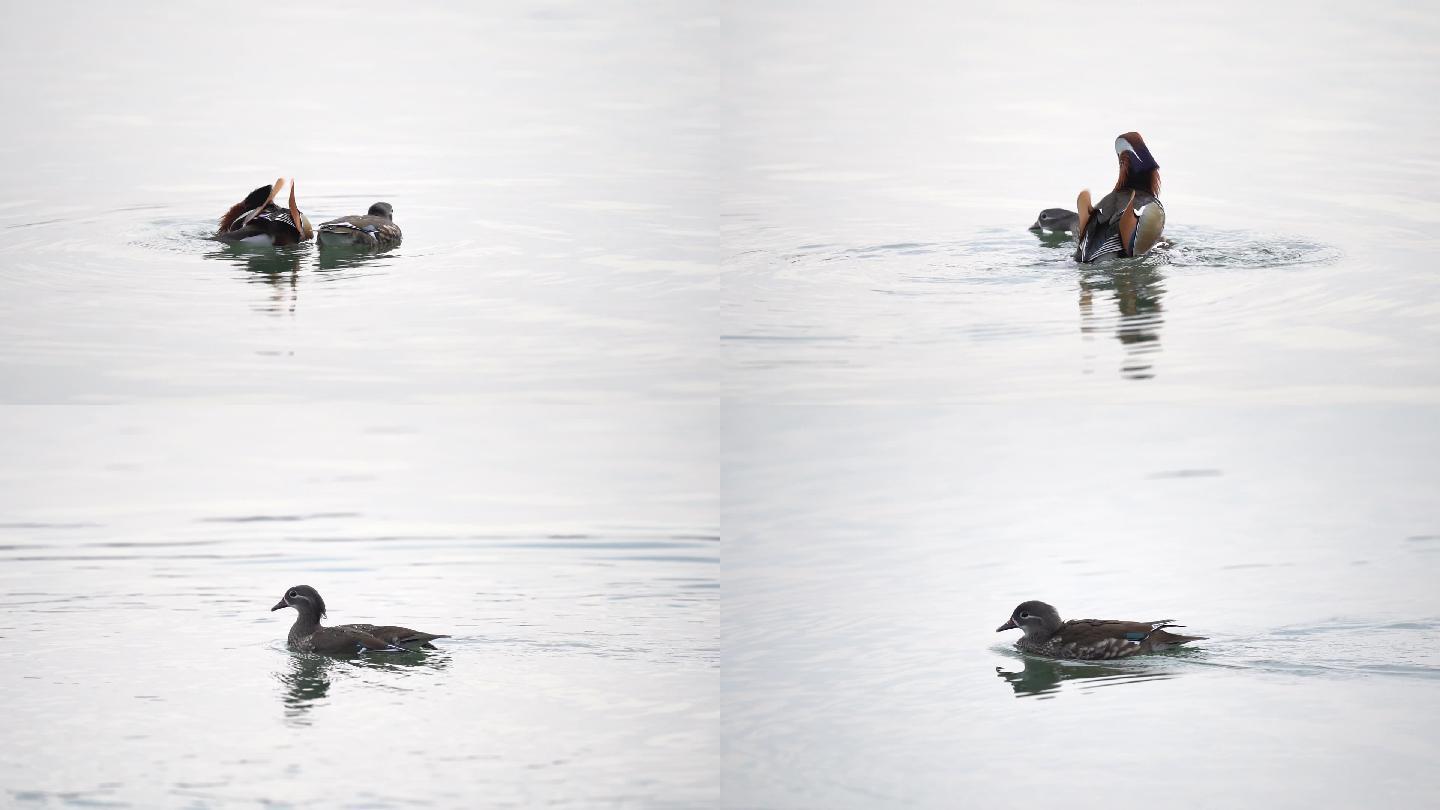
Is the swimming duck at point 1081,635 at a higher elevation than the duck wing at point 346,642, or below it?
higher

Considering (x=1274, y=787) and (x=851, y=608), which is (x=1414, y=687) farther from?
(x=851, y=608)

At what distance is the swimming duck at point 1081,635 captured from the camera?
10.3 meters

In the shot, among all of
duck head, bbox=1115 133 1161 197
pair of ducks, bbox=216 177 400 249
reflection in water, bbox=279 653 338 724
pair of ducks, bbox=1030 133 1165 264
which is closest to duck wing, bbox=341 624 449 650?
reflection in water, bbox=279 653 338 724

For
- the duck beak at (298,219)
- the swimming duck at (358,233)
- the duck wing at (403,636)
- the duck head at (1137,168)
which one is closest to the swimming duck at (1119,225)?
the duck head at (1137,168)

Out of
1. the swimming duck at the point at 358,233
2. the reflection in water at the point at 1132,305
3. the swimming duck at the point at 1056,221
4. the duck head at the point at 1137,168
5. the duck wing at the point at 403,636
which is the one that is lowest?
the duck wing at the point at 403,636

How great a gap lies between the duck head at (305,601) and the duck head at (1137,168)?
5.51 m

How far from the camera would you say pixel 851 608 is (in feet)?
34.7

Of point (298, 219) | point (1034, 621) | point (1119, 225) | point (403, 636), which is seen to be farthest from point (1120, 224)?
point (298, 219)

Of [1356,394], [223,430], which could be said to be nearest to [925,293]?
[1356,394]

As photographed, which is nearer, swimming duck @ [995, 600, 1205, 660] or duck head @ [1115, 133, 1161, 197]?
swimming duck @ [995, 600, 1205, 660]

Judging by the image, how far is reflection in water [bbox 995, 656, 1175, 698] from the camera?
9.77 m

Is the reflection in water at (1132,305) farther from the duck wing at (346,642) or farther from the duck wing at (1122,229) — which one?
the duck wing at (346,642)

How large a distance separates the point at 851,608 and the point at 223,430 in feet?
21.5

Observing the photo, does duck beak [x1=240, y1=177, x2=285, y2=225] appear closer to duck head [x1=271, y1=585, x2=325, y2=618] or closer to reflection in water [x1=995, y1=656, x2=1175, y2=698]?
duck head [x1=271, y1=585, x2=325, y2=618]
